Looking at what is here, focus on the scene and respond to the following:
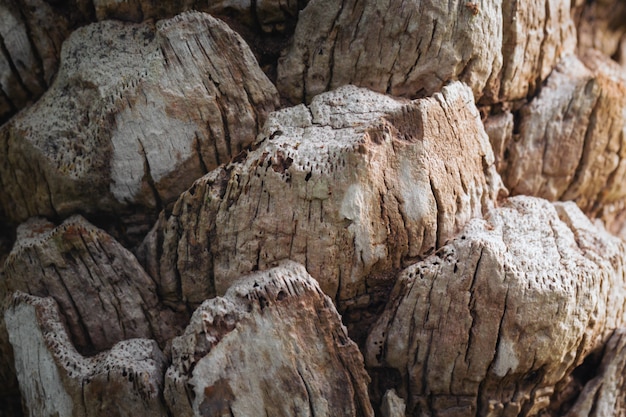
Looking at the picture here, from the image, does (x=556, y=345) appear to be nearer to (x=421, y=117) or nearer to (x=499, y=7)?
(x=421, y=117)

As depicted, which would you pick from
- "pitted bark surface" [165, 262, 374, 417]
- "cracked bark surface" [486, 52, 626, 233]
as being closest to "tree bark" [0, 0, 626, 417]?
"pitted bark surface" [165, 262, 374, 417]

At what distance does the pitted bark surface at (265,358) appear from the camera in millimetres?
1938

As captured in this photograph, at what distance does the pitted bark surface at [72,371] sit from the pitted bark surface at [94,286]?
0.07 m

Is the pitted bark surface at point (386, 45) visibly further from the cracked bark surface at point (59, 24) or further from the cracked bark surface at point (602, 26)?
the cracked bark surface at point (602, 26)

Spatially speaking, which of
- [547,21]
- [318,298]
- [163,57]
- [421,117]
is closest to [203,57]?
[163,57]

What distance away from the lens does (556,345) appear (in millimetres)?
2090

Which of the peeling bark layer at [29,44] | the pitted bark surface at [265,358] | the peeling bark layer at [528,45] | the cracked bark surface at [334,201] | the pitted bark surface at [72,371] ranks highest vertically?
the peeling bark layer at [528,45]

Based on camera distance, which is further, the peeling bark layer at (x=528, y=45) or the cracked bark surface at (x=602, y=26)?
the cracked bark surface at (x=602, y=26)

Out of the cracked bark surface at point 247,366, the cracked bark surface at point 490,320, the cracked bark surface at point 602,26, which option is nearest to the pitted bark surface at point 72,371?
the cracked bark surface at point 247,366

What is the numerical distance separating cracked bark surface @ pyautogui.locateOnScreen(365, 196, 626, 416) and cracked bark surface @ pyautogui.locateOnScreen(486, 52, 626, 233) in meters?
0.35

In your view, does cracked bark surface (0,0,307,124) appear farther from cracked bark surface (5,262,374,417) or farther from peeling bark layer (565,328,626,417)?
peeling bark layer (565,328,626,417)

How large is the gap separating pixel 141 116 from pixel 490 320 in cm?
126

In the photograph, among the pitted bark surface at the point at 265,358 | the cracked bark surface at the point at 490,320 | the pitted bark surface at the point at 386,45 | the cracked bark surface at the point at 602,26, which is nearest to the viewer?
the pitted bark surface at the point at 265,358

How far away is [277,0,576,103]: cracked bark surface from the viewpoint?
216 centimetres
